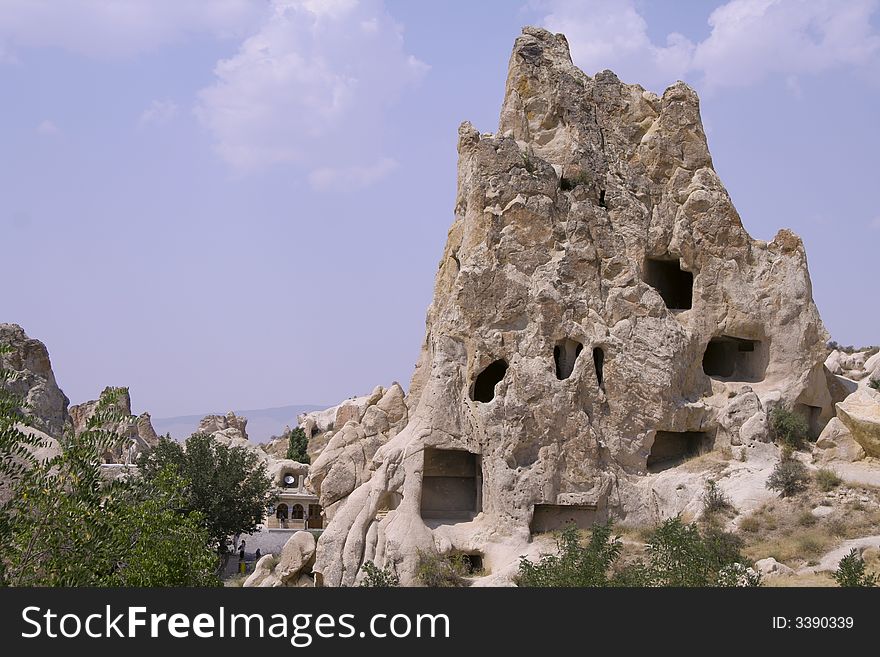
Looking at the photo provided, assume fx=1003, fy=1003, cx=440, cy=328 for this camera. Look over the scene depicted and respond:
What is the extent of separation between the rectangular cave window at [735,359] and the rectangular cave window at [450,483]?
283 inches

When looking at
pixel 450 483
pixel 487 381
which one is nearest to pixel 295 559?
pixel 450 483

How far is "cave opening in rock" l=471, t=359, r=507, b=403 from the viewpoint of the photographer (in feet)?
82.5

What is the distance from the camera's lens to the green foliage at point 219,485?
28406 millimetres

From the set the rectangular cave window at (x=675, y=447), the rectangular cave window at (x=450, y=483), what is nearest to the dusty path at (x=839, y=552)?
the rectangular cave window at (x=675, y=447)

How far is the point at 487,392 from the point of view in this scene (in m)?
25.3

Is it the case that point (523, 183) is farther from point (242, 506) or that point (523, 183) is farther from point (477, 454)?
point (242, 506)

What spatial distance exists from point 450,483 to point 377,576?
552 centimetres

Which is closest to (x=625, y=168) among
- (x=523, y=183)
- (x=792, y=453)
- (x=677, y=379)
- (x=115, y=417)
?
(x=523, y=183)

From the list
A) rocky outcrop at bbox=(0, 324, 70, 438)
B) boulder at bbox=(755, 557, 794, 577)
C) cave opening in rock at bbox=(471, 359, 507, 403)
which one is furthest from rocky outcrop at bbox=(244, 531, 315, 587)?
rocky outcrop at bbox=(0, 324, 70, 438)

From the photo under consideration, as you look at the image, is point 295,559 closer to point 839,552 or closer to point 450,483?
point 450,483

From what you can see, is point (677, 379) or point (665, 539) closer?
point (665, 539)

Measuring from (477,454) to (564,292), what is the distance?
14.4ft

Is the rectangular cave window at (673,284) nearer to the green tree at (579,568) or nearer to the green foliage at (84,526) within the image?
the green tree at (579,568)

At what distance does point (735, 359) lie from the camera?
87.4 ft
